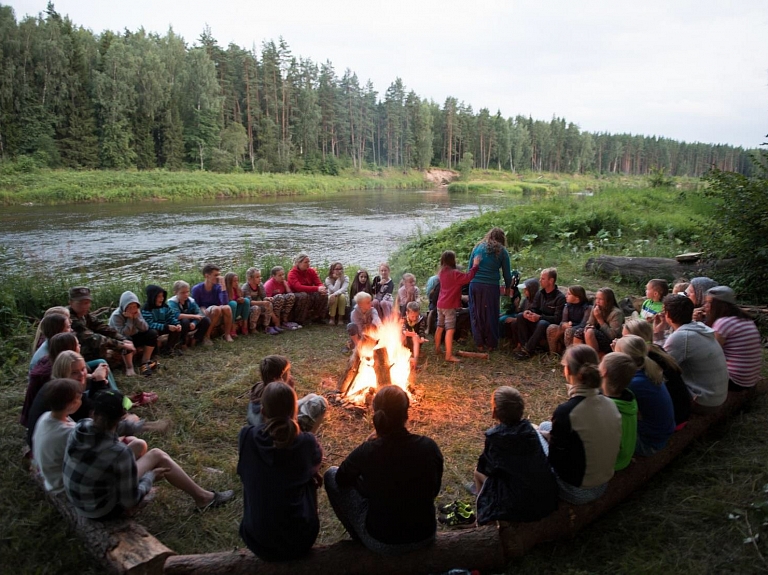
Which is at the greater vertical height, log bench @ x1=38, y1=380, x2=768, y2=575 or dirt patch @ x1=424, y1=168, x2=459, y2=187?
dirt patch @ x1=424, y1=168, x2=459, y2=187

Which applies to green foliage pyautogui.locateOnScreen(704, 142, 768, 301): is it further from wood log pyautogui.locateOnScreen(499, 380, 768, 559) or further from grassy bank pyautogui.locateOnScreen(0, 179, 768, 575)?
wood log pyautogui.locateOnScreen(499, 380, 768, 559)

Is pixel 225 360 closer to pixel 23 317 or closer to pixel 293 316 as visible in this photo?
pixel 293 316

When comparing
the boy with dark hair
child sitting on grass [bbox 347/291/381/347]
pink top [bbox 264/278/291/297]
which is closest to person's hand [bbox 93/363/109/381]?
child sitting on grass [bbox 347/291/381/347]

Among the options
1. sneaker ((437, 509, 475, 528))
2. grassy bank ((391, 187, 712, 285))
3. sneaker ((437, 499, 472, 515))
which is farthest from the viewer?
grassy bank ((391, 187, 712, 285))

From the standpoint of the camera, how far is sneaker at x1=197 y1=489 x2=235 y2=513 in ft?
11.4

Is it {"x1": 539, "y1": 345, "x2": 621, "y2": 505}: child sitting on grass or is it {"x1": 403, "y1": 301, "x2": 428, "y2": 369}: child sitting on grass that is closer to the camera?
{"x1": 539, "y1": 345, "x2": 621, "y2": 505}: child sitting on grass

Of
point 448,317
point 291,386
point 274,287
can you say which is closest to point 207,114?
point 274,287

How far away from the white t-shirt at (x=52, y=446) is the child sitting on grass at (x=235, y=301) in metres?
4.20

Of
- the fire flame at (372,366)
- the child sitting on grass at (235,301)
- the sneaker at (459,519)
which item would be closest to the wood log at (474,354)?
the fire flame at (372,366)

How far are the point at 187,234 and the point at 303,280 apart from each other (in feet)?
40.0

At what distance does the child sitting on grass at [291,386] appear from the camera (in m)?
3.50

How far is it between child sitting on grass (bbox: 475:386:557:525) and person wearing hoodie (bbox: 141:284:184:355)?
4802 millimetres

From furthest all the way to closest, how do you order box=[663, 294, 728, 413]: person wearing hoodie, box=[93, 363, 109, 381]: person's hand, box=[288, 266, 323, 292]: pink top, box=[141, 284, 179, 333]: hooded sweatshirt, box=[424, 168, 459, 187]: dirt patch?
1. box=[424, 168, 459, 187]: dirt patch
2. box=[288, 266, 323, 292]: pink top
3. box=[141, 284, 179, 333]: hooded sweatshirt
4. box=[93, 363, 109, 381]: person's hand
5. box=[663, 294, 728, 413]: person wearing hoodie

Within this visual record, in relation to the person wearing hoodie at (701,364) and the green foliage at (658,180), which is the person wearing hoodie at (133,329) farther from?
the green foliage at (658,180)
